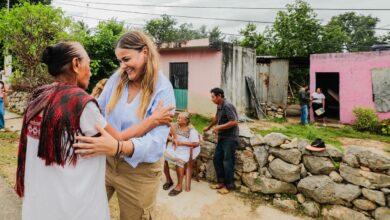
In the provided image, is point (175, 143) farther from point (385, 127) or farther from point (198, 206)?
point (385, 127)

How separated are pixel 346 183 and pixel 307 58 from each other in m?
11.7

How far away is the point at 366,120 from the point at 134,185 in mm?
12132

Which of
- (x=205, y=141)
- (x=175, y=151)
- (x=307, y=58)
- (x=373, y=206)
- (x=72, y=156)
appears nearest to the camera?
(x=72, y=156)

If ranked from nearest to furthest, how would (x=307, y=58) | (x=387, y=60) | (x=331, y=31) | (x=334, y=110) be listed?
(x=387, y=60), (x=307, y=58), (x=334, y=110), (x=331, y=31)

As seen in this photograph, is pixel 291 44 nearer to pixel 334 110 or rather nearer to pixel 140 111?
pixel 334 110

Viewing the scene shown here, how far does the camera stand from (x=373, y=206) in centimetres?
389

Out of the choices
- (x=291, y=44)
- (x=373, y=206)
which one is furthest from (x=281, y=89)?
(x=373, y=206)

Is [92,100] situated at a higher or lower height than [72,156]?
higher

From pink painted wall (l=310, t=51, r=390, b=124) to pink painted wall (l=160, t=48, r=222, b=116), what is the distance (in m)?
5.08

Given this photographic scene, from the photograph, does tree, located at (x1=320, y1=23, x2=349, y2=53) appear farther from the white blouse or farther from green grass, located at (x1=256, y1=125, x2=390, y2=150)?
the white blouse

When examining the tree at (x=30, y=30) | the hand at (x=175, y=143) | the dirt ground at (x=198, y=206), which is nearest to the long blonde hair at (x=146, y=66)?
the dirt ground at (x=198, y=206)

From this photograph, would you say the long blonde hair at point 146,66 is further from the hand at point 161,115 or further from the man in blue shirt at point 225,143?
the man in blue shirt at point 225,143

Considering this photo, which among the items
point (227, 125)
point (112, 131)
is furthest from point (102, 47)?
point (112, 131)

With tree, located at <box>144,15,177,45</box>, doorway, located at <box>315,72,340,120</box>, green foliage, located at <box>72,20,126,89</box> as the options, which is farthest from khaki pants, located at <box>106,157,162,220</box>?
tree, located at <box>144,15,177,45</box>
